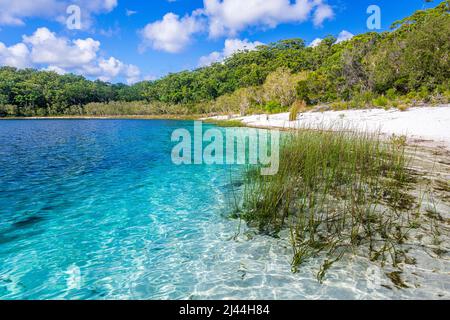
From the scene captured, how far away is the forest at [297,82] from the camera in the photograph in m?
20.9

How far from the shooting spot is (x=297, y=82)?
1543 inches

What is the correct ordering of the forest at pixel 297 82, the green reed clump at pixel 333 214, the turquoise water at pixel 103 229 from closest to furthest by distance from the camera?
the turquoise water at pixel 103 229, the green reed clump at pixel 333 214, the forest at pixel 297 82

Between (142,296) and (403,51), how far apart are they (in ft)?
100

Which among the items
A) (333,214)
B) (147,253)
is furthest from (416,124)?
(147,253)

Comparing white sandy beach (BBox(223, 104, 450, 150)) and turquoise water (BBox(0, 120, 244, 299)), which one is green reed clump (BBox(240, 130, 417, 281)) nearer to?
turquoise water (BBox(0, 120, 244, 299))

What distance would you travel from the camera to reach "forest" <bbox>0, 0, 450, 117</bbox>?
2091 cm

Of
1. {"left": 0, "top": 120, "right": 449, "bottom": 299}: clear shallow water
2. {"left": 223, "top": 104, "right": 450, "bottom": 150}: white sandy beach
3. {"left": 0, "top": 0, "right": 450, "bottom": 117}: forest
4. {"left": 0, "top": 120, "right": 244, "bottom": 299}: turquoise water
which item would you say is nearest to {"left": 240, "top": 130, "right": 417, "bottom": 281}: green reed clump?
{"left": 0, "top": 120, "right": 449, "bottom": 299}: clear shallow water

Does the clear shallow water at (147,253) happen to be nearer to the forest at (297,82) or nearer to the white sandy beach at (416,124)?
the white sandy beach at (416,124)

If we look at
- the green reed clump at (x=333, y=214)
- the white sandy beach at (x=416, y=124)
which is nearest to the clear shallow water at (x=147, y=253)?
the green reed clump at (x=333, y=214)
